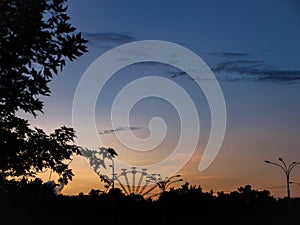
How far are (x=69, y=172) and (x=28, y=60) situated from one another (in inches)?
109

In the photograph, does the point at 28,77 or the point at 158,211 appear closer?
the point at 28,77

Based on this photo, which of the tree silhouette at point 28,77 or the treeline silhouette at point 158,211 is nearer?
the tree silhouette at point 28,77

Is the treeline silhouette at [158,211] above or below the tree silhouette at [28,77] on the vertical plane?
above

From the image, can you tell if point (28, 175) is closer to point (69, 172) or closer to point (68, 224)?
point (69, 172)

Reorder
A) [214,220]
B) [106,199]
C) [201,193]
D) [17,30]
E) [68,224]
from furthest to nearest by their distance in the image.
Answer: [201,193]
[214,220]
[106,199]
[68,224]
[17,30]

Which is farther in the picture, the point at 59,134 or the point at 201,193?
the point at 201,193

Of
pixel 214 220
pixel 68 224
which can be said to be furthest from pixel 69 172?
pixel 214 220

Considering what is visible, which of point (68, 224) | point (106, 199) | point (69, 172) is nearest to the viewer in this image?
point (69, 172)

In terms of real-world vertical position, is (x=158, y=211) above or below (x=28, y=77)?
above

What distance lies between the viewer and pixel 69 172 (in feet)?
44.4

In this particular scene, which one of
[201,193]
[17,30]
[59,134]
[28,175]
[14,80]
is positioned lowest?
[28,175]

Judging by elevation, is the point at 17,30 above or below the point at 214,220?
below

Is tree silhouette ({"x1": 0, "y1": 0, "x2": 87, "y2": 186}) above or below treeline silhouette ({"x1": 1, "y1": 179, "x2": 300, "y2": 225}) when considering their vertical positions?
below

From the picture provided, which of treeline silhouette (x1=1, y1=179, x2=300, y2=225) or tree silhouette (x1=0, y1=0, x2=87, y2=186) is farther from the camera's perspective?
treeline silhouette (x1=1, y1=179, x2=300, y2=225)
